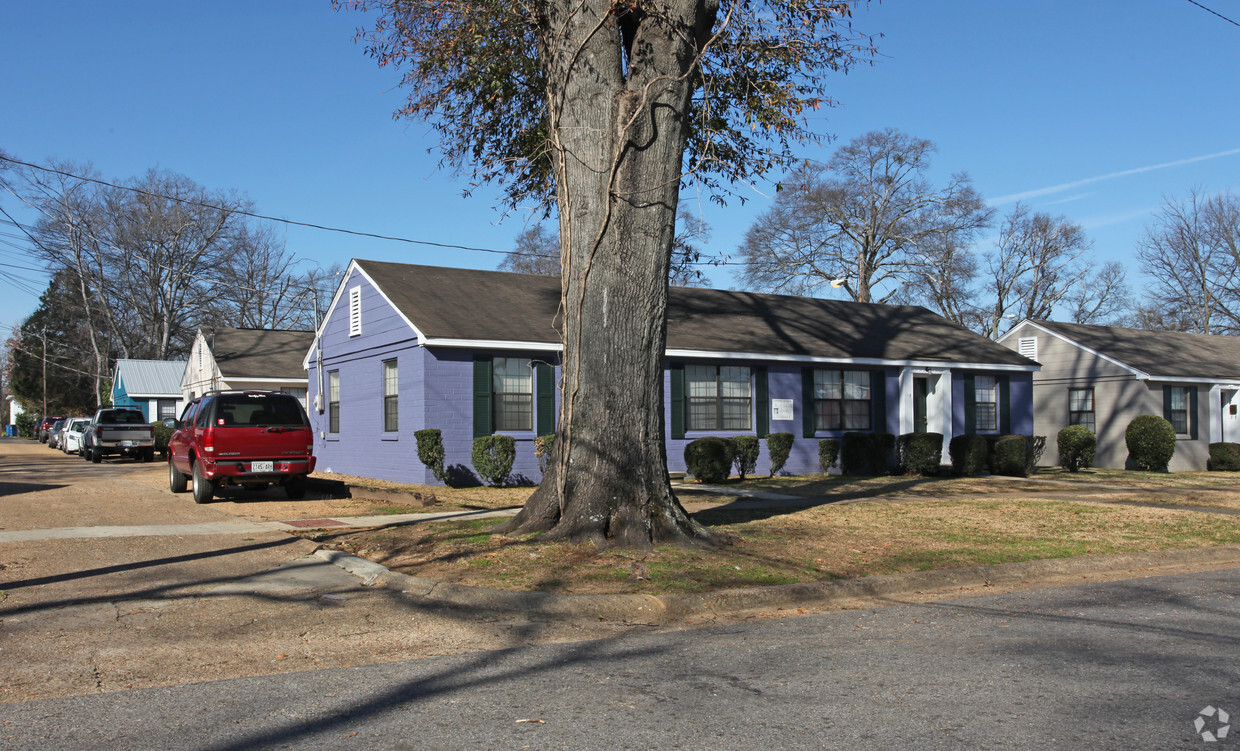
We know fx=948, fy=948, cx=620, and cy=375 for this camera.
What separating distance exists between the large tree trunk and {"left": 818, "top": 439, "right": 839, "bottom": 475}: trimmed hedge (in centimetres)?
1390

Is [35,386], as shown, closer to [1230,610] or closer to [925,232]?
[925,232]

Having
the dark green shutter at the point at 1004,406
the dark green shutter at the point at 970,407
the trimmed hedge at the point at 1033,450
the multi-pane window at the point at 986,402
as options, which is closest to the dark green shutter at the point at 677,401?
the trimmed hedge at the point at 1033,450

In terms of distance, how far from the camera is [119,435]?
32781 millimetres

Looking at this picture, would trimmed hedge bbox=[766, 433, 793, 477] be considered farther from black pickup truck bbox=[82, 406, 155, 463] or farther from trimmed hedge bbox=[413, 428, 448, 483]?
black pickup truck bbox=[82, 406, 155, 463]

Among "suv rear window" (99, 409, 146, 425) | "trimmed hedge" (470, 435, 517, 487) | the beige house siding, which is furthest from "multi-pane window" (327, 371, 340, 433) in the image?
the beige house siding

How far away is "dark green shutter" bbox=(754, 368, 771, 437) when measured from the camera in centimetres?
2231

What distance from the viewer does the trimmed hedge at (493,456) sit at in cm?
1886

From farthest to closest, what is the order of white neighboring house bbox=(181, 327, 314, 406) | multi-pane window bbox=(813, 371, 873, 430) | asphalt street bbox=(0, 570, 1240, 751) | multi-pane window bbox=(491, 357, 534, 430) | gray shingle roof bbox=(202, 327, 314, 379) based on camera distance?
gray shingle roof bbox=(202, 327, 314, 379) < white neighboring house bbox=(181, 327, 314, 406) < multi-pane window bbox=(813, 371, 873, 430) < multi-pane window bbox=(491, 357, 534, 430) < asphalt street bbox=(0, 570, 1240, 751)

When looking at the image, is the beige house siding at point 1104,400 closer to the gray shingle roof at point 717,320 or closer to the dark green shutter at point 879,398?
the gray shingle roof at point 717,320

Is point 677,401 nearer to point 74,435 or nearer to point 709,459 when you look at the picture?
point 709,459

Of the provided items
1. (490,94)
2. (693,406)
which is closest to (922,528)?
(490,94)

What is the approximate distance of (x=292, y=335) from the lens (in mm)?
41125

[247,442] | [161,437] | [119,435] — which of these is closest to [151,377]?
[161,437]

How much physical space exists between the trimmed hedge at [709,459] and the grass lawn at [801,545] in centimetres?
523
